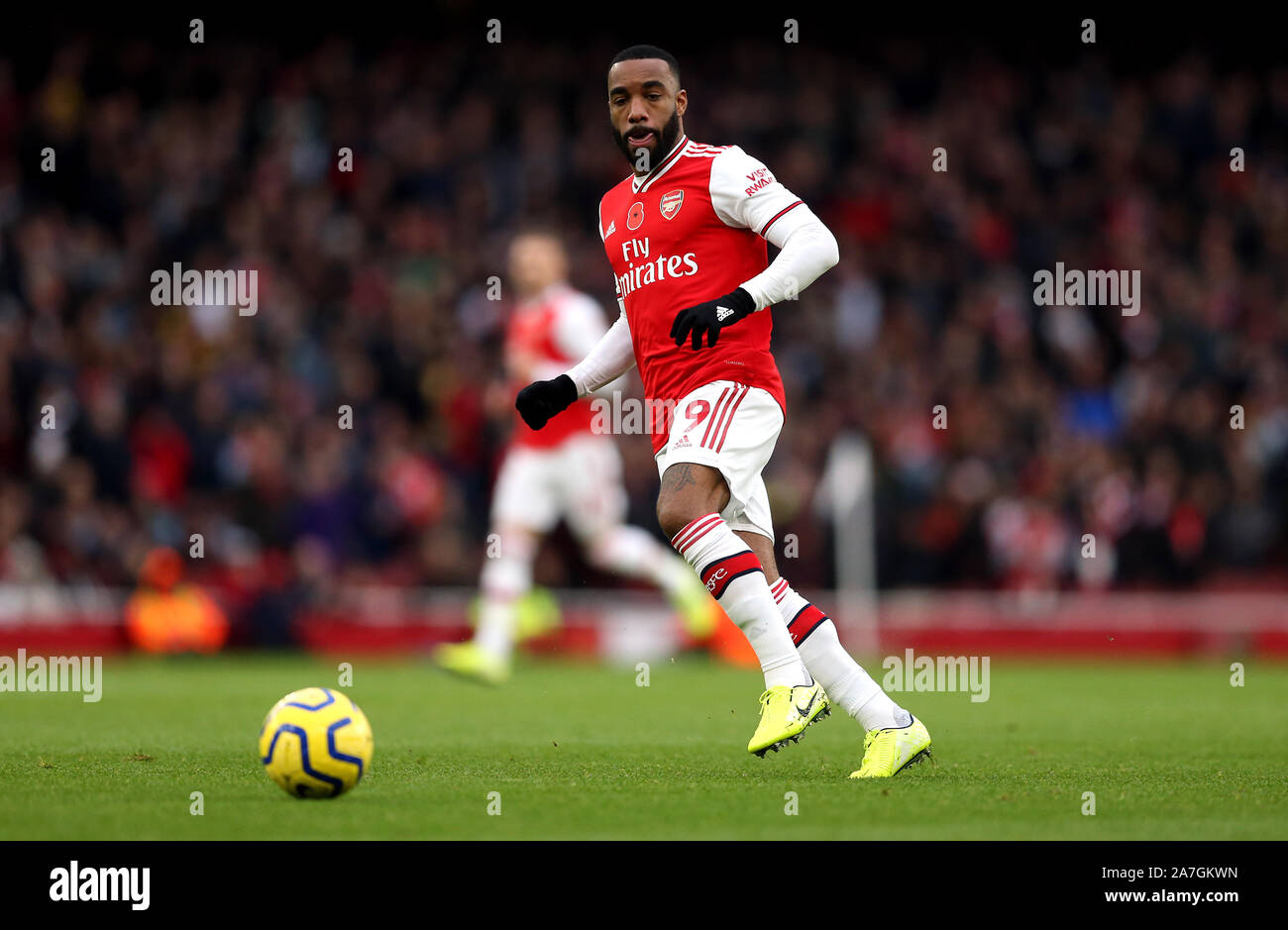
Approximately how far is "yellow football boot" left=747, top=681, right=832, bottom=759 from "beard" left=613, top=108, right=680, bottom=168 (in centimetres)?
201

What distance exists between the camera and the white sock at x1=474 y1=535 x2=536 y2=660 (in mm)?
10930

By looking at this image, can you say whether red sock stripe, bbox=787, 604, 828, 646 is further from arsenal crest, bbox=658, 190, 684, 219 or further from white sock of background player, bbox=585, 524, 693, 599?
white sock of background player, bbox=585, 524, 693, 599

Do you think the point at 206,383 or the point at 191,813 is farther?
the point at 206,383

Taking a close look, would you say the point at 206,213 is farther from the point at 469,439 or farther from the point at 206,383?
the point at 469,439

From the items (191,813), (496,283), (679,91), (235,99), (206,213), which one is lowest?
(191,813)

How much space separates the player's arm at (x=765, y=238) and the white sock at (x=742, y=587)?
27.1 inches

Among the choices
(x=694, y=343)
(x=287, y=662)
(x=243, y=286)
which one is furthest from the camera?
(x=243, y=286)

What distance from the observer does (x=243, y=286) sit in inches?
723

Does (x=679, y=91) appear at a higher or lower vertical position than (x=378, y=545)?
higher

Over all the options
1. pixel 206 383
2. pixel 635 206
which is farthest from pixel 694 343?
pixel 206 383

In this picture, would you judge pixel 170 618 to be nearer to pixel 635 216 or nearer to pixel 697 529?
pixel 635 216

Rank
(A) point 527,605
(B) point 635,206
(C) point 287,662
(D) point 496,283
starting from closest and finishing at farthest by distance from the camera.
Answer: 1. (B) point 635,206
2. (A) point 527,605
3. (C) point 287,662
4. (D) point 496,283

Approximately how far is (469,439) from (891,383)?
4181 mm

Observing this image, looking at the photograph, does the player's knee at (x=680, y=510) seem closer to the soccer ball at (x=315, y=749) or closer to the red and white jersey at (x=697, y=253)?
the red and white jersey at (x=697, y=253)
